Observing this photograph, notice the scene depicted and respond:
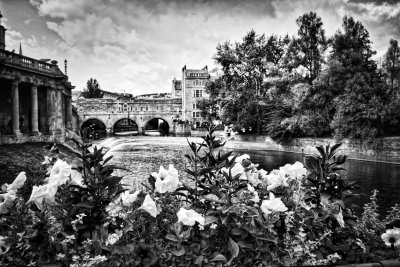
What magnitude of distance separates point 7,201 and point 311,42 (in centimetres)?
2793

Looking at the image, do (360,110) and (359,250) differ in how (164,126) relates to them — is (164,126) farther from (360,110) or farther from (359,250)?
(359,250)

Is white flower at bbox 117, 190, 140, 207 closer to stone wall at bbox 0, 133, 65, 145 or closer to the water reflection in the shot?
the water reflection

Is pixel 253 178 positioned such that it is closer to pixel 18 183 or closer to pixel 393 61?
→ pixel 18 183

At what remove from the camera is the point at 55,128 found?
20797 millimetres

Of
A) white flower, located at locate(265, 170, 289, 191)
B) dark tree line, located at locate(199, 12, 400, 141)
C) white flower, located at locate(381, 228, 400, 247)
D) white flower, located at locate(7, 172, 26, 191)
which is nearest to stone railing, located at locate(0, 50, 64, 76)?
dark tree line, located at locate(199, 12, 400, 141)

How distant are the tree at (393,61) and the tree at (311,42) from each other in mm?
8070

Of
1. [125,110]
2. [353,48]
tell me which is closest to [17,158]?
[353,48]

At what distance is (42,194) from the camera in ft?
5.10

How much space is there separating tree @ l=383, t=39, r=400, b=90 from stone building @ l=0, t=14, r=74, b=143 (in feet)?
102

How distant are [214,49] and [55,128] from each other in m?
18.8

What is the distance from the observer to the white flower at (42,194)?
61.0 inches

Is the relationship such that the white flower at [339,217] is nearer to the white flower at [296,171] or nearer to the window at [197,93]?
the white flower at [296,171]

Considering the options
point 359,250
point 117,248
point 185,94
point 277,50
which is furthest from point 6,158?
point 185,94

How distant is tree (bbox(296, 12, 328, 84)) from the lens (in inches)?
995
